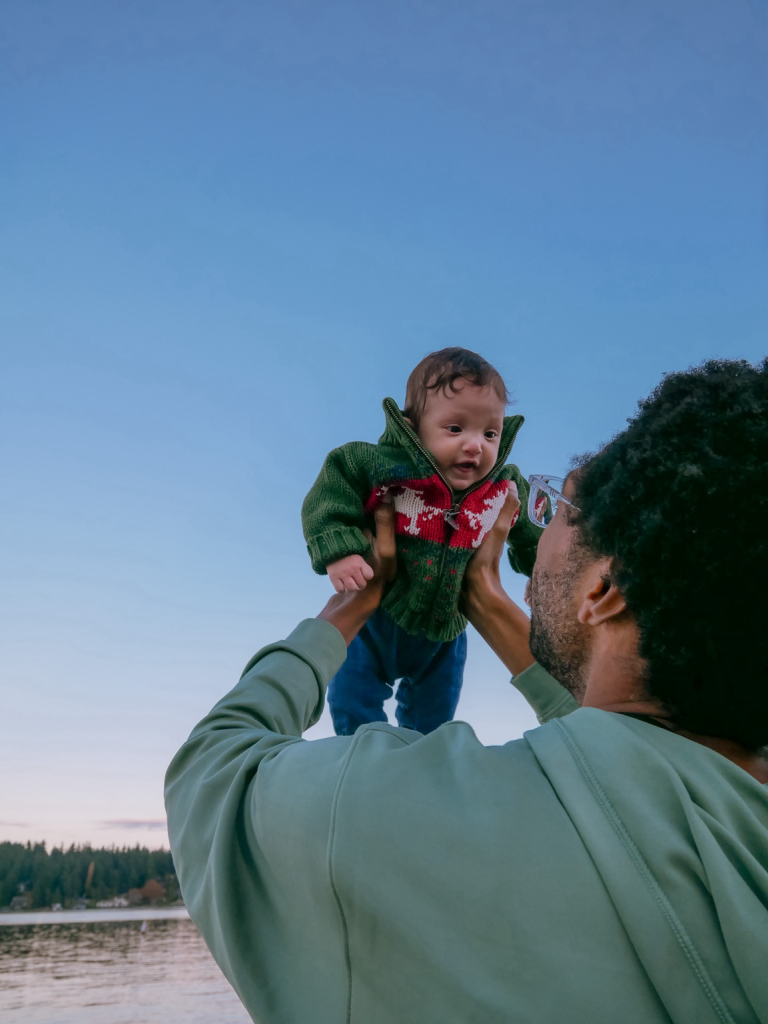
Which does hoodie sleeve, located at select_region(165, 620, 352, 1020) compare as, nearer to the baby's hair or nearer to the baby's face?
the baby's face

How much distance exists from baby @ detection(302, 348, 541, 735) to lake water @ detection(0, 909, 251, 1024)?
8.29 metres

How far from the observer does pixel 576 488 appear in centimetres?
142

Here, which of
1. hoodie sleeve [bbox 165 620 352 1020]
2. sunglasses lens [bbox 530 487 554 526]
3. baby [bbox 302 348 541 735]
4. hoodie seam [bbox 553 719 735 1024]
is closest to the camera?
hoodie seam [bbox 553 719 735 1024]

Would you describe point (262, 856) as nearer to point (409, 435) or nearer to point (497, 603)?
point (497, 603)

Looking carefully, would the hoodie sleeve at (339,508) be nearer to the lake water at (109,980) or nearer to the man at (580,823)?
the man at (580,823)

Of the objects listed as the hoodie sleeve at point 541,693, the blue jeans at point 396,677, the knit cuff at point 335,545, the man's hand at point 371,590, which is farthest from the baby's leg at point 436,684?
the hoodie sleeve at point 541,693

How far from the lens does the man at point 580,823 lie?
0.88m

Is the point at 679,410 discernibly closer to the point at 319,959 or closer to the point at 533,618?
the point at 533,618

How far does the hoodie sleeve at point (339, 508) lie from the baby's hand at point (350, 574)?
36mm

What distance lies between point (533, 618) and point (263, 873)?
0.68 meters

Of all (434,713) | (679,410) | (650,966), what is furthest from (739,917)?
(434,713)

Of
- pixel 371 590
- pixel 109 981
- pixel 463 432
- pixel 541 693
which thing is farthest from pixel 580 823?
pixel 109 981

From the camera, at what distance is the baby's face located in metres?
2.91

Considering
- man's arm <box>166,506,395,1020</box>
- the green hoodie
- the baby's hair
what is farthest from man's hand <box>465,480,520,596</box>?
the green hoodie
